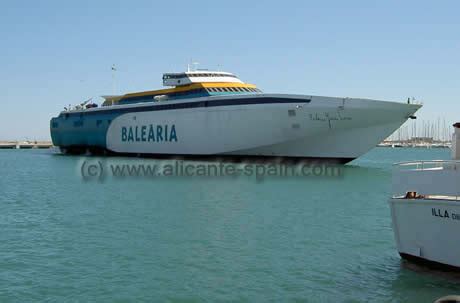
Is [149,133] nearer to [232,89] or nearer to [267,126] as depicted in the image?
[232,89]

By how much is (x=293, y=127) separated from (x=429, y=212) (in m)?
32.5

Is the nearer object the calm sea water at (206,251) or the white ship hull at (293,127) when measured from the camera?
the calm sea water at (206,251)

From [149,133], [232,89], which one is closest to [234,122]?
[232,89]

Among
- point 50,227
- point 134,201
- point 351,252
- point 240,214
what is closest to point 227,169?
point 134,201

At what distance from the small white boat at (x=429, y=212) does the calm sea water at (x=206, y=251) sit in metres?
0.46

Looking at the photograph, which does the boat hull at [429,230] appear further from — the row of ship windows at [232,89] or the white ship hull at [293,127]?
the row of ship windows at [232,89]

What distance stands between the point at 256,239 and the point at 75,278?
549cm

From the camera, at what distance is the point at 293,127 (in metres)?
42.6

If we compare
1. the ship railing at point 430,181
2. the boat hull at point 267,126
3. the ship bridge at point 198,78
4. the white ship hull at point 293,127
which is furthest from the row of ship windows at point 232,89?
the ship railing at point 430,181

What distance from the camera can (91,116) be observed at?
6644 centimetres

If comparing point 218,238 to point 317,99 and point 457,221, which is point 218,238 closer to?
point 457,221

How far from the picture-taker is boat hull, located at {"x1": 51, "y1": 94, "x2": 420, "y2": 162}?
40.8 m

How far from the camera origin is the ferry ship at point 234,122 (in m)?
41.0

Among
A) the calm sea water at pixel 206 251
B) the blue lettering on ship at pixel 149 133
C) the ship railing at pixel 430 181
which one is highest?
the blue lettering on ship at pixel 149 133
